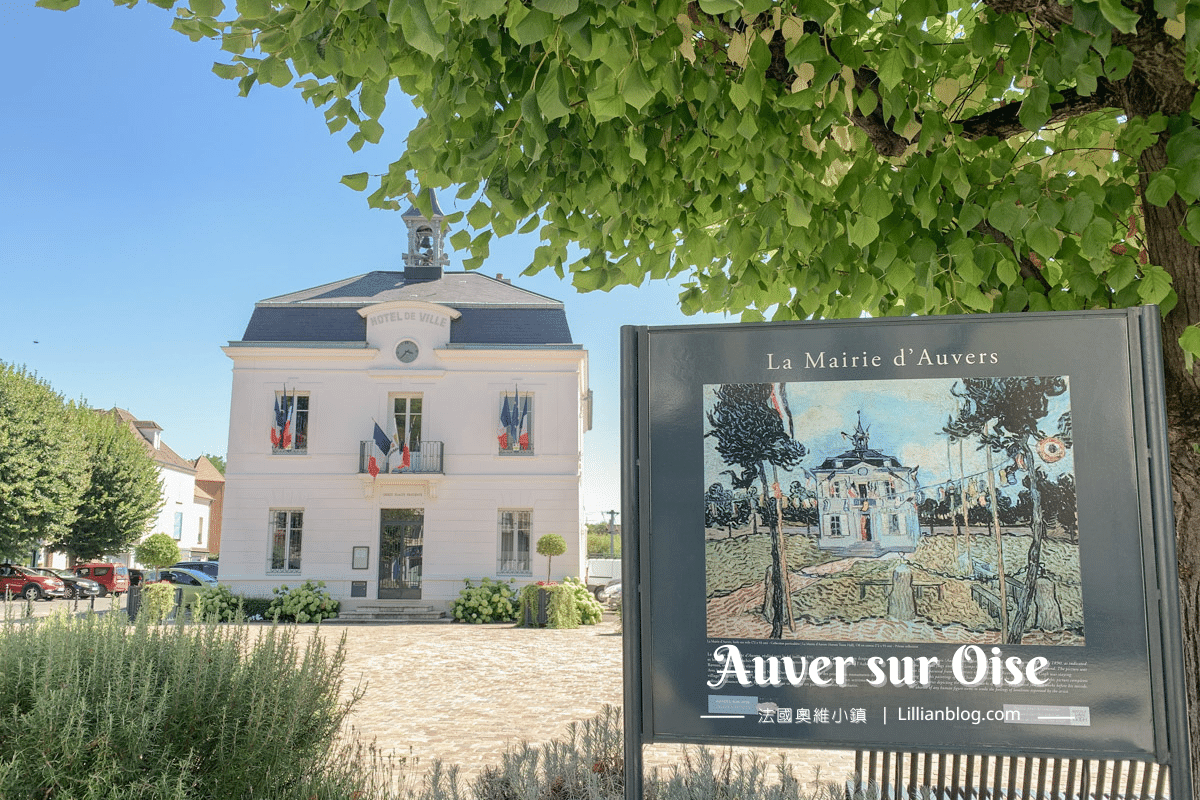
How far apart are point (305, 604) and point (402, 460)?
4439 millimetres

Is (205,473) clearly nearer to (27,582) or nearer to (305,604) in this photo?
(27,582)

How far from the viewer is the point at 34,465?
94.0 ft

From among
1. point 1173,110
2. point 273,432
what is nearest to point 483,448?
point 273,432

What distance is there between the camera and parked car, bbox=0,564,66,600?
2770 cm

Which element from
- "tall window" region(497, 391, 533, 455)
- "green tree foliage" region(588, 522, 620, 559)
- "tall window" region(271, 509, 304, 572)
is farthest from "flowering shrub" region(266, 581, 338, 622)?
"green tree foliage" region(588, 522, 620, 559)

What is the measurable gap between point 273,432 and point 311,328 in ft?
10.4

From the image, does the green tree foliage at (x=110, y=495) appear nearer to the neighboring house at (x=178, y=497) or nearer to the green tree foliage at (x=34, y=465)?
the green tree foliage at (x=34, y=465)

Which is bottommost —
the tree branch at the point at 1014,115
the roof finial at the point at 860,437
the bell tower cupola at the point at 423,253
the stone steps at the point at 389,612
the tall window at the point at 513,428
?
the stone steps at the point at 389,612

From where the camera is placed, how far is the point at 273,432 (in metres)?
23.6

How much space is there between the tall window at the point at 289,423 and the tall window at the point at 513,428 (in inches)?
218

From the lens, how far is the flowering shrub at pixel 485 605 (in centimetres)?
2173

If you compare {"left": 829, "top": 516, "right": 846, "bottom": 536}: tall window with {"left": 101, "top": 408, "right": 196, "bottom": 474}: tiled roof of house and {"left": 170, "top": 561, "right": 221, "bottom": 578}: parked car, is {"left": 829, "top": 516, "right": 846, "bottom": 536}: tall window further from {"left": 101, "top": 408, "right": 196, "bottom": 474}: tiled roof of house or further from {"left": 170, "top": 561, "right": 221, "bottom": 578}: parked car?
{"left": 101, "top": 408, "right": 196, "bottom": 474}: tiled roof of house

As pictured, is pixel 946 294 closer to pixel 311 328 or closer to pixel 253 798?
pixel 253 798

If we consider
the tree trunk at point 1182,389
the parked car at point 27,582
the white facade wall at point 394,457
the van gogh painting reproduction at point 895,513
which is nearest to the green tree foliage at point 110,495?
the parked car at point 27,582
